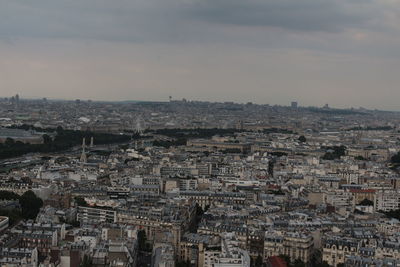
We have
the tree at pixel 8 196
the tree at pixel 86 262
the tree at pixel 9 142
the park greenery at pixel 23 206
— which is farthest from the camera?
the tree at pixel 9 142

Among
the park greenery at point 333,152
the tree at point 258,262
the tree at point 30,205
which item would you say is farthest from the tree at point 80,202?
the park greenery at point 333,152

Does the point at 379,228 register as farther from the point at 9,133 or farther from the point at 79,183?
the point at 9,133

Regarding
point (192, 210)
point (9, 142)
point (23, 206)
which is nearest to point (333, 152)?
point (9, 142)

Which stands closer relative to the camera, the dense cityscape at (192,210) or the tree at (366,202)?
the dense cityscape at (192,210)

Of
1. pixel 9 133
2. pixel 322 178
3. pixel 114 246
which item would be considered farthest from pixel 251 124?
pixel 114 246

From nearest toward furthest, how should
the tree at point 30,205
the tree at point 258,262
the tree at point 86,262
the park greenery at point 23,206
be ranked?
the tree at point 86,262, the tree at point 258,262, the park greenery at point 23,206, the tree at point 30,205

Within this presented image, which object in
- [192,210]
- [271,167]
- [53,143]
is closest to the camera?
[192,210]

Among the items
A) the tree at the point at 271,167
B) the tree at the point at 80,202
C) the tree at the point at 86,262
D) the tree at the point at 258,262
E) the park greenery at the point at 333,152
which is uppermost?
the tree at the point at 86,262

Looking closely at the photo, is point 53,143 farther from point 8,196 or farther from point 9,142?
point 8,196

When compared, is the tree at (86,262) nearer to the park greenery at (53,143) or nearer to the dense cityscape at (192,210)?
the dense cityscape at (192,210)
